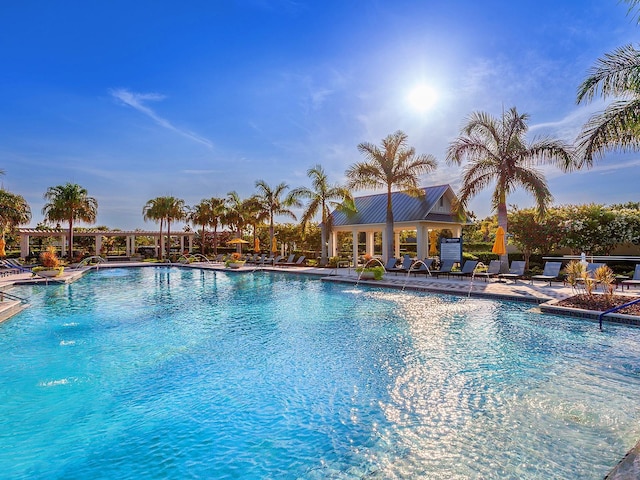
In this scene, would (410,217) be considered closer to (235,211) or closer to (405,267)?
(405,267)

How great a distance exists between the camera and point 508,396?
205 inches

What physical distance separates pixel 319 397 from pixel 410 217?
19508 mm

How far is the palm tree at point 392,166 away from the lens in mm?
21906

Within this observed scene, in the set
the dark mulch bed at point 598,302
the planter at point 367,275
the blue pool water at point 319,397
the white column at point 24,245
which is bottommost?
the blue pool water at point 319,397

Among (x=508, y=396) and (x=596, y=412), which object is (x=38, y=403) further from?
(x=596, y=412)

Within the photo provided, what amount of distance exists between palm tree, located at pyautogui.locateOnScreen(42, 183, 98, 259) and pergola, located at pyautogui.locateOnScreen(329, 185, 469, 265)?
22363 millimetres

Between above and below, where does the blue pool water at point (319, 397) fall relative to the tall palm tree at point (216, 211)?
below

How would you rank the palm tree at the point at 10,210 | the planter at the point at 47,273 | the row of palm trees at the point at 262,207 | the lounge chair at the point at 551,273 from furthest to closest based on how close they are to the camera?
the row of palm trees at the point at 262,207 → the palm tree at the point at 10,210 → the planter at the point at 47,273 → the lounge chair at the point at 551,273

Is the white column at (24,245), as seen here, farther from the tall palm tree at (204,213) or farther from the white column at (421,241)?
the white column at (421,241)

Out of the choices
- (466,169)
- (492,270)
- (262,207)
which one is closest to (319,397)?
(492,270)

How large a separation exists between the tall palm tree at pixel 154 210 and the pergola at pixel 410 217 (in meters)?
19.8

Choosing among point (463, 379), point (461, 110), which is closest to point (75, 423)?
point (463, 379)

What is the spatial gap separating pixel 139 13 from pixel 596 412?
1550 centimetres

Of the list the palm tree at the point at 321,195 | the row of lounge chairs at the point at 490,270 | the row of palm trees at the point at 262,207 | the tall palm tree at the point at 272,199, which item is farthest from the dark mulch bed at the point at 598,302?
the tall palm tree at the point at 272,199
